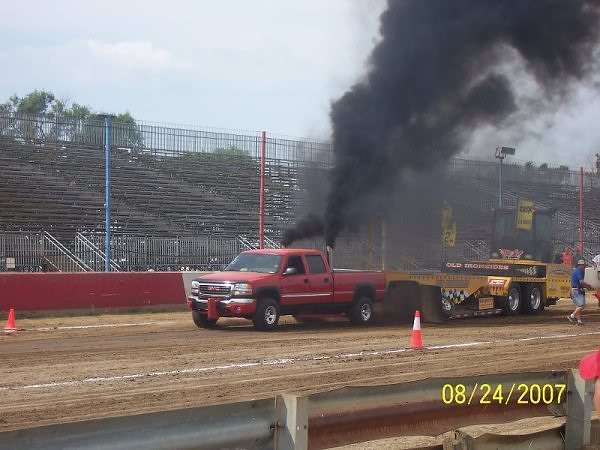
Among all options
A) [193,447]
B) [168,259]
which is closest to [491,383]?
[193,447]

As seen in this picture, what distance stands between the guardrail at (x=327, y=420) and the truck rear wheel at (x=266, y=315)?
11.5 meters

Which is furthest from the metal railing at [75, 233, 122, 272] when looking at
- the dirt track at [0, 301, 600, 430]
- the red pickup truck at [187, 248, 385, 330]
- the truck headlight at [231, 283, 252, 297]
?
the truck headlight at [231, 283, 252, 297]

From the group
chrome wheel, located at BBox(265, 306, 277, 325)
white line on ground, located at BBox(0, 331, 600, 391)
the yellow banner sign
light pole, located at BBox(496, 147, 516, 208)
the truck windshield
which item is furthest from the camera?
light pole, located at BBox(496, 147, 516, 208)

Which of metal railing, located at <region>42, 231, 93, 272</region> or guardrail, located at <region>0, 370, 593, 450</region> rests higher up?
metal railing, located at <region>42, 231, 93, 272</region>

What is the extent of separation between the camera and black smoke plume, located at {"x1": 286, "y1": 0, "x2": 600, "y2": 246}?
2202cm

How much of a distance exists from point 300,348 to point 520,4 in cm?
1122

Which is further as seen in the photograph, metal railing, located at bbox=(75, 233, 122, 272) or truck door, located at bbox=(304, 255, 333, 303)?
metal railing, located at bbox=(75, 233, 122, 272)

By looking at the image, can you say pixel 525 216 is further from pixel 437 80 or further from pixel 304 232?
pixel 304 232

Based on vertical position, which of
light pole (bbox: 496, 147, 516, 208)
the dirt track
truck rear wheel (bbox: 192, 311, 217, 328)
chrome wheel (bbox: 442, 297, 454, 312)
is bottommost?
the dirt track

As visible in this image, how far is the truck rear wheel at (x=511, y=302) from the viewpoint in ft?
78.6

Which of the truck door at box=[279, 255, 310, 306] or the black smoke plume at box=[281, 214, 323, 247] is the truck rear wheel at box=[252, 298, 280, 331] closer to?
the truck door at box=[279, 255, 310, 306]

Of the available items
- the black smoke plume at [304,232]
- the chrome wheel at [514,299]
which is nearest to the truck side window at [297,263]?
the black smoke plume at [304,232]
